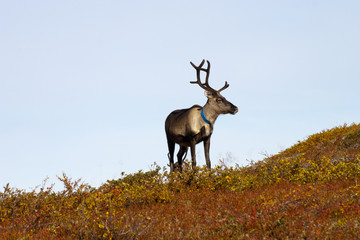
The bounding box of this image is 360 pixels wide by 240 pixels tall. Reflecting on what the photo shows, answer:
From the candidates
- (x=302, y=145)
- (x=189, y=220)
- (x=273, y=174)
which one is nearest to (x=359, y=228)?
(x=189, y=220)

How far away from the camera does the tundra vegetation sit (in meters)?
6.22

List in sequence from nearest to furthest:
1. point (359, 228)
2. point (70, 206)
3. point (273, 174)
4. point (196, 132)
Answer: point (359, 228), point (70, 206), point (273, 174), point (196, 132)

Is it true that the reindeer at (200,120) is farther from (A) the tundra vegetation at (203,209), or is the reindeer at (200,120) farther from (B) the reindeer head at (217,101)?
(A) the tundra vegetation at (203,209)

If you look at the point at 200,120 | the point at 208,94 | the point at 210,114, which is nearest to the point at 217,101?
the point at 208,94

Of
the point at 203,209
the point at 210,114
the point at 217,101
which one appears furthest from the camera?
the point at 217,101

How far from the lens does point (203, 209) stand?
783 centimetres

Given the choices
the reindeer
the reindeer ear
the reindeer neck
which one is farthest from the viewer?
the reindeer ear

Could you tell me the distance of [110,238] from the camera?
6.02m

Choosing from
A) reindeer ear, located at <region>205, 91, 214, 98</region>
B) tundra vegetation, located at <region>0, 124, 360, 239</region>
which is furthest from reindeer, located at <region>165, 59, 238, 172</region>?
tundra vegetation, located at <region>0, 124, 360, 239</region>

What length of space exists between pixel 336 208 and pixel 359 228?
107 centimetres

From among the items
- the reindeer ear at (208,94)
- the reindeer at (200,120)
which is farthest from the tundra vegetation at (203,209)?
the reindeer ear at (208,94)

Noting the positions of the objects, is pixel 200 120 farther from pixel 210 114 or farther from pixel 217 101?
pixel 217 101

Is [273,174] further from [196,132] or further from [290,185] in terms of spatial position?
[196,132]

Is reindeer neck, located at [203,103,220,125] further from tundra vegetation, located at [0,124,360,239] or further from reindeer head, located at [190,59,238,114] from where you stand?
tundra vegetation, located at [0,124,360,239]
